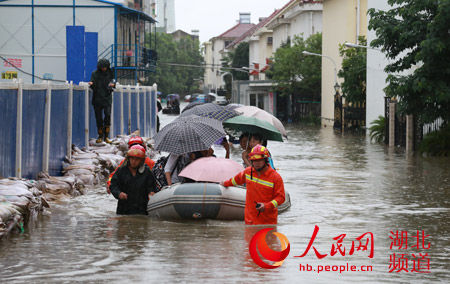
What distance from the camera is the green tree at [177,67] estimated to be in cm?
14600

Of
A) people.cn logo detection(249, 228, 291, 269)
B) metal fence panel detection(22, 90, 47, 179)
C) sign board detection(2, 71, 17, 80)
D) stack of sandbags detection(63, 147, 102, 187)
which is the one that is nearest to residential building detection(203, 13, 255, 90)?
sign board detection(2, 71, 17, 80)

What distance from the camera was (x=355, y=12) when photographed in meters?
47.5

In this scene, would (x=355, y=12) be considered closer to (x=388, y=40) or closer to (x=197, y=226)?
(x=388, y=40)

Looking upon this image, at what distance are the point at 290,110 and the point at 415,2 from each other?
4287 centimetres

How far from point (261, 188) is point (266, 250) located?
86 centimetres

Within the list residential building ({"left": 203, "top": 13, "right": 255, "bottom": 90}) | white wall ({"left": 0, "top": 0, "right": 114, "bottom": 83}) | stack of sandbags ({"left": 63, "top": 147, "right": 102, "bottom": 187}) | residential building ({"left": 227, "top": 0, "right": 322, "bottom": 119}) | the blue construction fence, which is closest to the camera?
the blue construction fence

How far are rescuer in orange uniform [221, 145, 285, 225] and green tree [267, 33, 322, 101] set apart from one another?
157 ft

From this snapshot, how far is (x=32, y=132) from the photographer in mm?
14078

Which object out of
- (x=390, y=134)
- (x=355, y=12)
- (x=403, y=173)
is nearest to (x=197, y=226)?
(x=403, y=173)

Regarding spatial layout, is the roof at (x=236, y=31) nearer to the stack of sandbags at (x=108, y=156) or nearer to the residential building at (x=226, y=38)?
the residential building at (x=226, y=38)

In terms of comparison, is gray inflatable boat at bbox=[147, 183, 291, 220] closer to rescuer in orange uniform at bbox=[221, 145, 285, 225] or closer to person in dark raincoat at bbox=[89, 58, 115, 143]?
rescuer in orange uniform at bbox=[221, 145, 285, 225]

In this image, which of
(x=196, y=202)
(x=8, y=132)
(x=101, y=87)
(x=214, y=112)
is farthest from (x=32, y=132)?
(x=101, y=87)

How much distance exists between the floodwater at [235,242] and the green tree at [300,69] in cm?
4085

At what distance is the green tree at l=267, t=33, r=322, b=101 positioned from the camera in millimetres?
57562
